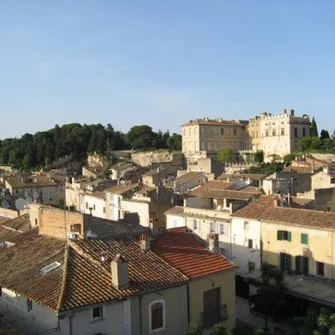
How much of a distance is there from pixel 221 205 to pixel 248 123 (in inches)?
2948

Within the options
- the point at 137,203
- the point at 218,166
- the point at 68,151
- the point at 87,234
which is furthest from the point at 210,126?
the point at 87,234

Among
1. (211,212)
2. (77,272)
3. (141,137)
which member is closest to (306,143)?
(141,137)

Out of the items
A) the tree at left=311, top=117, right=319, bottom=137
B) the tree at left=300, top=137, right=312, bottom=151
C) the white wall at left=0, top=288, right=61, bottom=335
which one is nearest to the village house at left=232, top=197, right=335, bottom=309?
the white wall at left=0, top=288, right=61, bottom=335

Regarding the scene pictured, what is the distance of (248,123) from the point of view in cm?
11000

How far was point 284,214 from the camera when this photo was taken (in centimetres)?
2991

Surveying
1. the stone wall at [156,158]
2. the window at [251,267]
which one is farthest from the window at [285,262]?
the stone wall at [156,158]

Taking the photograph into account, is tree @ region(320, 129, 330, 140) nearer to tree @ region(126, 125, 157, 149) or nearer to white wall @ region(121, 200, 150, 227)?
tree @ region(126, 125, 157, 149)

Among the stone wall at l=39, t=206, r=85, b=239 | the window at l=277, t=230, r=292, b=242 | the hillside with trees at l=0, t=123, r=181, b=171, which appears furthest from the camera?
the hillside with trees at l=0, t=123, r=181, b=171

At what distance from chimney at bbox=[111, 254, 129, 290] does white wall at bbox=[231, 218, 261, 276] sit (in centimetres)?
1632

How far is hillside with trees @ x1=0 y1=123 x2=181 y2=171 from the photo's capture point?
395 feet

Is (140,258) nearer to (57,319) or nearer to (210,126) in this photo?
(57,319)

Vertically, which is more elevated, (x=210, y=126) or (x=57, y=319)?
(x=210, y=126)

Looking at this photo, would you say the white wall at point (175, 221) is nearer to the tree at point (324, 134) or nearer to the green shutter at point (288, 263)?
the green shutter at point (288, 263)

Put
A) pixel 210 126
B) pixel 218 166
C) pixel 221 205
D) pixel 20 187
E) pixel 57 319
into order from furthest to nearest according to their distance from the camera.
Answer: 1. pixel 210 126
2. pixel 218 166
3. pixel 20 187
4. pixel 221 205
5. pixel 57 319
